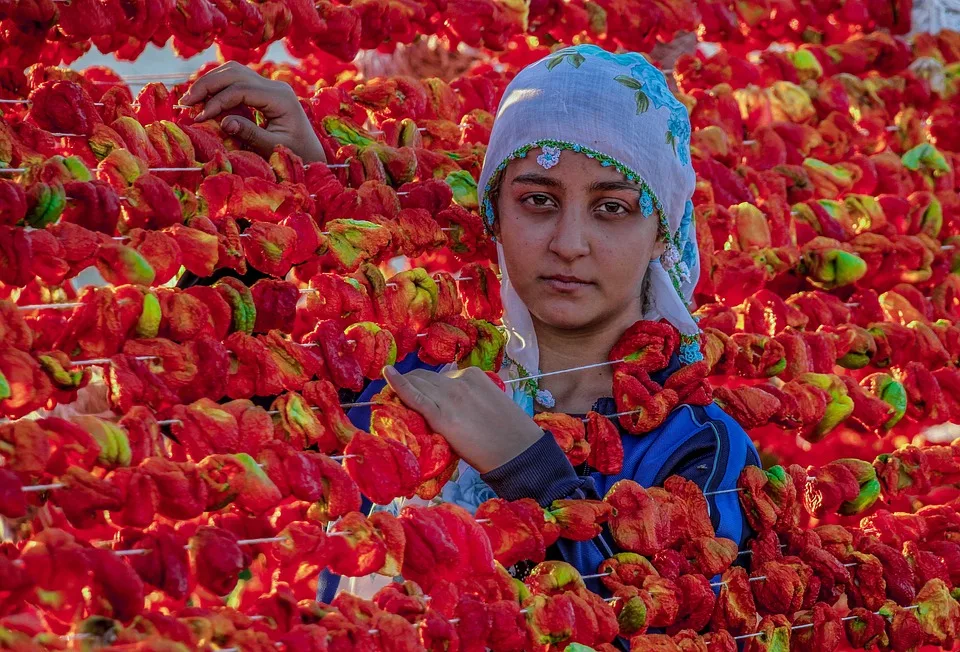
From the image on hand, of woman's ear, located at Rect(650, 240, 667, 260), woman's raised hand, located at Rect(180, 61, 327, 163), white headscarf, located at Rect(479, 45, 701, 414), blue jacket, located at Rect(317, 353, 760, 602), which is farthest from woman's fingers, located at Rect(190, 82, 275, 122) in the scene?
woman's ear, located at Rect(650, 240, 667, 260)

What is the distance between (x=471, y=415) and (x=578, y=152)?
0.36 m

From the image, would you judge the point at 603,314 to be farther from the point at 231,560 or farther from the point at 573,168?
the point at 231,560

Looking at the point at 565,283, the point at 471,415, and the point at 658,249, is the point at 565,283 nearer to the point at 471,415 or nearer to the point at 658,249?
the point at 658,249

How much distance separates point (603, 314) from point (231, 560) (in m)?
0.67

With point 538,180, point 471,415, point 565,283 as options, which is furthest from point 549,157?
point 471,415

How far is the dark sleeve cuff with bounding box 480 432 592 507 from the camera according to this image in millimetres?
1450

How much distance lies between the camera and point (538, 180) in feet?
5.39

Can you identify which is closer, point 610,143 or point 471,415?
point 471,415

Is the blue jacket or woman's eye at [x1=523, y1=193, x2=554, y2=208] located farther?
woman's eye at [x1=523, y1=193, x2=554, y2=208]

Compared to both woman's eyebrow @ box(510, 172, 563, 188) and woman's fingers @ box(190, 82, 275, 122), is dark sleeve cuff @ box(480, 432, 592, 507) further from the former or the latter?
woman's fingers @ box(190, 82, 275, 122)

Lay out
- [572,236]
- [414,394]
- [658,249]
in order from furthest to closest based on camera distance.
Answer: [658,249]
[572,236]
[414,394]

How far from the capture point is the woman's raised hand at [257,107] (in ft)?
5.42

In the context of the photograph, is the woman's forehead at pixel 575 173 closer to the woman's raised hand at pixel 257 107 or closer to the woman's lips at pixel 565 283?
the woman's lips at pixel 565 283

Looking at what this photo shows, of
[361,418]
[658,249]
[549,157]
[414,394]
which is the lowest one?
[361,418]
